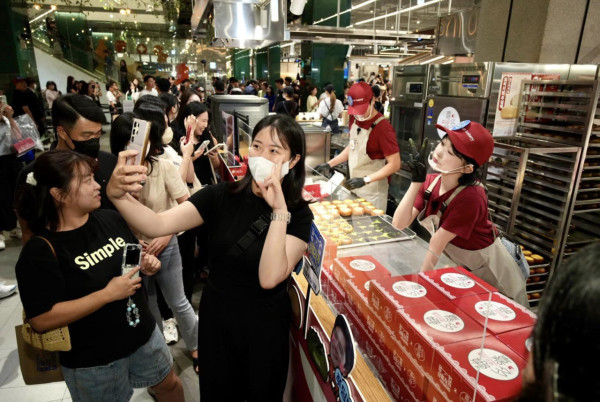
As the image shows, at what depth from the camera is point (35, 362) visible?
1.82 meters

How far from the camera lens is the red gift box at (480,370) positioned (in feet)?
3.26

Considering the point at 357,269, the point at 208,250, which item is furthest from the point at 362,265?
the point at 208,250

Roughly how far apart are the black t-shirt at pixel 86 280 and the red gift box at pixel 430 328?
4.17ft

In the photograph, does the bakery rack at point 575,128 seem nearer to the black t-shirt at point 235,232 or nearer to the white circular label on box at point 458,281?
the white circular label on box at point 458,281

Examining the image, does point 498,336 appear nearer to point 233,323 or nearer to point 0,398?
point 233,323

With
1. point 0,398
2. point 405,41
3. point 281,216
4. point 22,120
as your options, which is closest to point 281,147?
point 281,216

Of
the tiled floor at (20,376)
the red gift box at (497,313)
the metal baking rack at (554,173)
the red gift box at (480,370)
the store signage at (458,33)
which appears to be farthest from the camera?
the store signage at (458,33)

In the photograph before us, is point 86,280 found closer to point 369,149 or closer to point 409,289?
point 409,289

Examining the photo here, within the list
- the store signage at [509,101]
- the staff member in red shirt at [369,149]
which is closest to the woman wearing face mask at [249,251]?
the staff member in red shirt at [369,149]

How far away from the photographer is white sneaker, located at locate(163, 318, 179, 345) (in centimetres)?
327

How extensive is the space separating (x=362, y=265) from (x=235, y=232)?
0.60 metres

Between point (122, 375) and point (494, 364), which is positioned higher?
point (494, 364)

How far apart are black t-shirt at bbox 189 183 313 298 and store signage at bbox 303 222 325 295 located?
0.15ft

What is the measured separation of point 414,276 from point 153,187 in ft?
5.85
